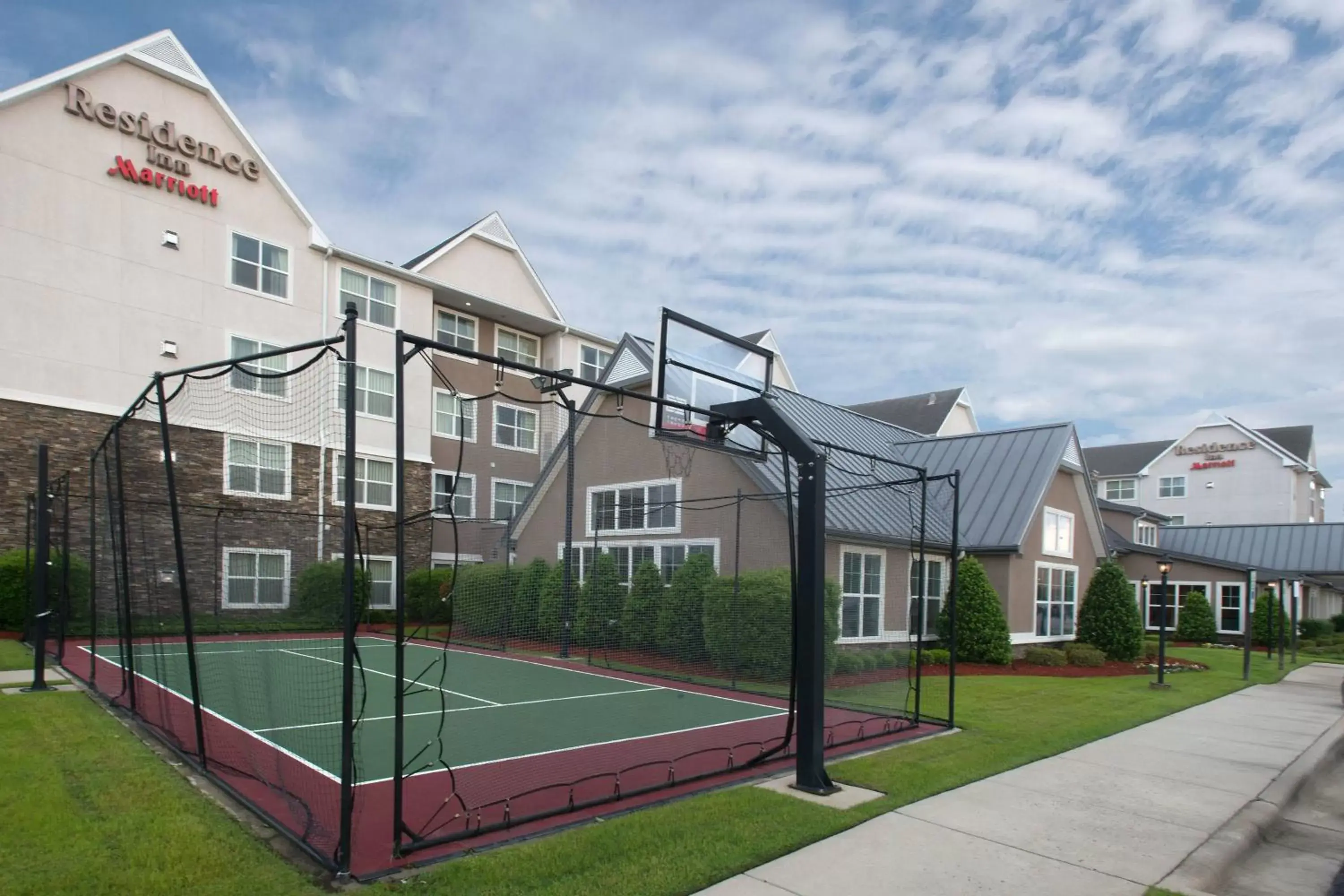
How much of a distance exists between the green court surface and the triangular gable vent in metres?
14.1

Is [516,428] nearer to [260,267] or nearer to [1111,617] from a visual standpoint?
[260,267]

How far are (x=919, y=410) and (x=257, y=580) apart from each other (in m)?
34.5

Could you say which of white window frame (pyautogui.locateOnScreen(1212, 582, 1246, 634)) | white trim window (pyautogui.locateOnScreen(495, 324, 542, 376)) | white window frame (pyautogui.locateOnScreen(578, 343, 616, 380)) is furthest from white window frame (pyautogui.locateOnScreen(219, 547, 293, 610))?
white window frame (pyautogui.locateOnScreen(1212, 582, 1246, 634))

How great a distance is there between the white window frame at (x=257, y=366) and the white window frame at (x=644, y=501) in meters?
6.06

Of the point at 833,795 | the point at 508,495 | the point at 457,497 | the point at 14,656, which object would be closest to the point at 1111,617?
the point at 508,495

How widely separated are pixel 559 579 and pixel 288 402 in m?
5.58

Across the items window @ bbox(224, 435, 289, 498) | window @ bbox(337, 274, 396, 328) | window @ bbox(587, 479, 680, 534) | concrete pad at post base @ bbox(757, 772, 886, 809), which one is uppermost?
window @ bbox(337, 274, 396, 328)

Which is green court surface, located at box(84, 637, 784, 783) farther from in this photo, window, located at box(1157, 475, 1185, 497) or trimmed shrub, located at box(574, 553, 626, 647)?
window, located at box(1157, 475, 1185, 497)

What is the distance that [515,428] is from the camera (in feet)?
35.3

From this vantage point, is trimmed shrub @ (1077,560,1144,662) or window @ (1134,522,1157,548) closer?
trimmed shrub @ (1077,560,1144,662)

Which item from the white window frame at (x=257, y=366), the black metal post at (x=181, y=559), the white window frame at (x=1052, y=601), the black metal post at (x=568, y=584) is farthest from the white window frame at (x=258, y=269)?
the white window frame at (x=1052, y=601)

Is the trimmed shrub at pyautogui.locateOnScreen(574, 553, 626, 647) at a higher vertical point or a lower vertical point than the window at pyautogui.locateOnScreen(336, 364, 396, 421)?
lower

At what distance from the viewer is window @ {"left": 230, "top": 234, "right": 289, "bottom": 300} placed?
68.6 feet

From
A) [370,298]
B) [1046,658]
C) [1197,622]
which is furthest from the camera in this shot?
[1197,622]
